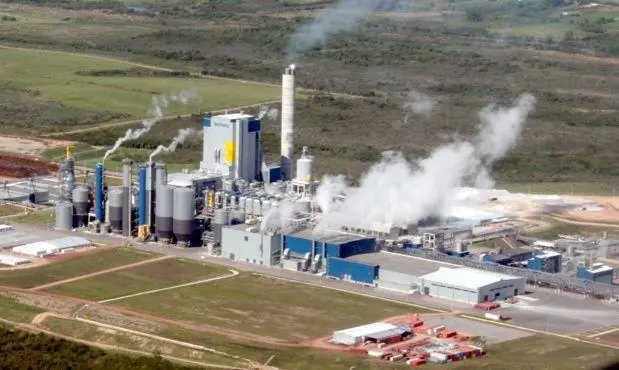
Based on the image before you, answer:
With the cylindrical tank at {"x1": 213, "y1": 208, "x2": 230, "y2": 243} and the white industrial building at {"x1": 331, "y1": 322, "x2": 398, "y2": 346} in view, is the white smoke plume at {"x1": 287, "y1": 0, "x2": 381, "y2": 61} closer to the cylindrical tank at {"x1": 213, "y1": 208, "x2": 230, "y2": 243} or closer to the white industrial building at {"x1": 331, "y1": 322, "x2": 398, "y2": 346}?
the cylindrical tank at {"x1": 213, "y1": 208, "x2": 230, "y2": 243}

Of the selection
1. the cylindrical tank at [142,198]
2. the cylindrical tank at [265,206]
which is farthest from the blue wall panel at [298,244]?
the cylindrical tank at [142,198]

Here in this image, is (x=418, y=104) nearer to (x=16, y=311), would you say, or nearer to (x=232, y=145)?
(x=232, y=145)

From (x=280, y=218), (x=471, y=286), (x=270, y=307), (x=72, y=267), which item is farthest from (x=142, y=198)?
(x=471, y=286)

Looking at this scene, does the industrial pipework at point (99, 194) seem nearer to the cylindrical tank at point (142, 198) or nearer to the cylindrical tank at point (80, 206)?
the cylindrical tank at point (80, 206)

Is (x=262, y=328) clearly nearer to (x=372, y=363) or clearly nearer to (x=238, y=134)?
(x=372, y=363)

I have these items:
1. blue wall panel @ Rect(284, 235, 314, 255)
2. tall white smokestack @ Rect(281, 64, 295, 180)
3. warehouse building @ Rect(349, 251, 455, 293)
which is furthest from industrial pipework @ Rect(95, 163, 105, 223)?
warehouse building @ Rect(349, 251, 455, 293)
